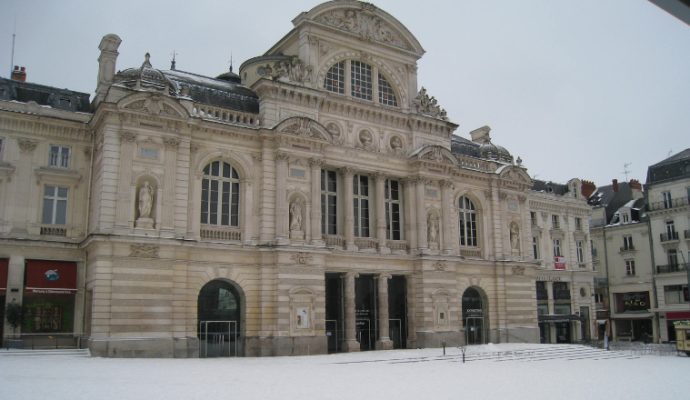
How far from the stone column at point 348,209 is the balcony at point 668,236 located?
35.6 metres

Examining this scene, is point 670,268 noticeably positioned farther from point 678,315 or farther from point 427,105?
point 427,105

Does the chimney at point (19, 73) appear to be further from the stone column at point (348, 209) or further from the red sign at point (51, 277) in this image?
the stone column at point (348, 209)

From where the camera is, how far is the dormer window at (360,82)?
38.9 m

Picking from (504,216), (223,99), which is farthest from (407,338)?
(223,99)

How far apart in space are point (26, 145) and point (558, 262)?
140 feet

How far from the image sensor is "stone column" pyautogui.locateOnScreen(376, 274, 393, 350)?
3684 centimetres

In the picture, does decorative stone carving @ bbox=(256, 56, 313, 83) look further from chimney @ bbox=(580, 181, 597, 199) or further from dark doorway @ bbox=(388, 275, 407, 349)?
chimney @ bbox=(580, 181, 597, 199)

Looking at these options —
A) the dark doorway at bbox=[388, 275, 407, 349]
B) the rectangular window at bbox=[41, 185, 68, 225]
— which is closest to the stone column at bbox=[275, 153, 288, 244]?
the dark doorway at bbox=[388, 275, 407, 349]

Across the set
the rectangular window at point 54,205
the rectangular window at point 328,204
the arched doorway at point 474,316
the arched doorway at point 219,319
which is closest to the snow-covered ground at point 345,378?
the arched doorway at point 219,319

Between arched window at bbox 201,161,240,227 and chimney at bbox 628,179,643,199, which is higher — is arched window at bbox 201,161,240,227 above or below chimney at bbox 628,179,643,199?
below

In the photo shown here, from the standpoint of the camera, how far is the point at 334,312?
3691 cm

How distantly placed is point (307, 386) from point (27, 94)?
24.1 meters

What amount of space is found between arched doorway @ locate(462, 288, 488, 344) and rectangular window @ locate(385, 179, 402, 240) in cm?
698

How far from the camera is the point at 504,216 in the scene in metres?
45.0
